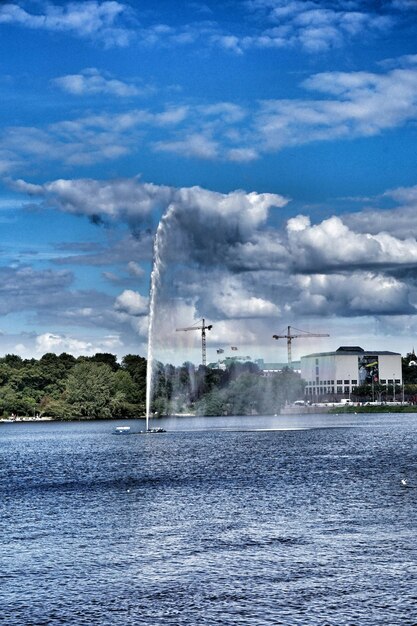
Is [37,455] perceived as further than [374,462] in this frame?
Yes

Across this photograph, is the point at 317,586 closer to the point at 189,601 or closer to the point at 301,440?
the point at 189,601

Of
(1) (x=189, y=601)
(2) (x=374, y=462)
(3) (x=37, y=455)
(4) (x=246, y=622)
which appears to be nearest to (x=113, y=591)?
(1) (x=189, y=601)

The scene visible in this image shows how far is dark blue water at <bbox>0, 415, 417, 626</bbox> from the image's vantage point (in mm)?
32000

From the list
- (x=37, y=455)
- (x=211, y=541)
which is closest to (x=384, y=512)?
(x=211, y=541)

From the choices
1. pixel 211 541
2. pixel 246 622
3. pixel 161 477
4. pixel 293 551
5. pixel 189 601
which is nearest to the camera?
pixel 246 622

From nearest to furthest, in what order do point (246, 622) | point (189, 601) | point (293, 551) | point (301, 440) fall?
point (246, 622), point (189, 601), point (293, 551), point (301, 440)

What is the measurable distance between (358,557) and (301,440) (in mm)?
100686

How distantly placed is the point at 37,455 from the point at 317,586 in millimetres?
89611

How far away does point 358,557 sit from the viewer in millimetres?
39625

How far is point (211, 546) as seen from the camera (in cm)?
4344

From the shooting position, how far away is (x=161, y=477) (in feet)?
263

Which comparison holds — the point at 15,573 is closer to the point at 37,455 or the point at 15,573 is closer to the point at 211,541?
the point at 211,541

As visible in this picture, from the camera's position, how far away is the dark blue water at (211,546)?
32000 mm

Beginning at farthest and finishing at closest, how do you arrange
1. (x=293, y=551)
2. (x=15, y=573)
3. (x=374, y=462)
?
1. (x=374, y=462)
2. (x=293, y=551)
3. (x=15, y=573)
